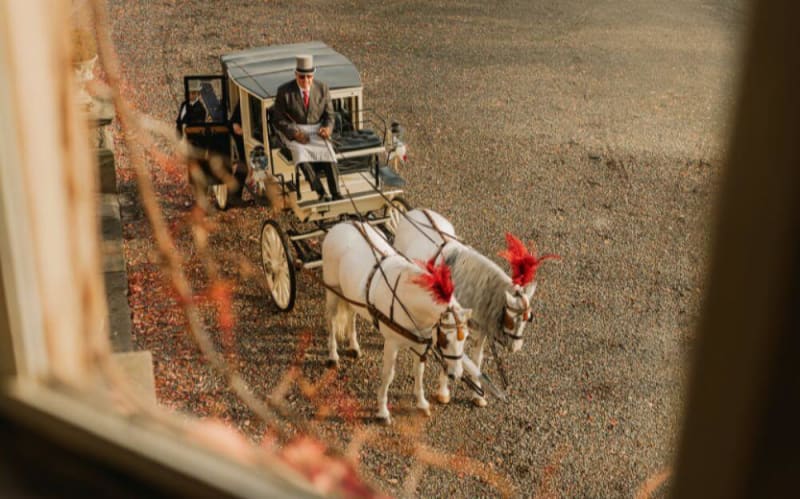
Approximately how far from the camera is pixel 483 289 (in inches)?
208

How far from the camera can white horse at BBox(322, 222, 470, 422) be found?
4.97 m

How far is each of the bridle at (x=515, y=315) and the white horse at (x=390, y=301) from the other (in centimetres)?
30

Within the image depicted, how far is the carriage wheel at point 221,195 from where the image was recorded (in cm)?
781

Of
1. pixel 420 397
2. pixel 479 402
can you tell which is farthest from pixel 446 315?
pixel 479 402

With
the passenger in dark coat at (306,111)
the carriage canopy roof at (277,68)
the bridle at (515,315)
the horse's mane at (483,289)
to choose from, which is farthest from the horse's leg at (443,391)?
the carriage canopy roof at (277,68)

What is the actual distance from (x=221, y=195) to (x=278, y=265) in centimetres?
165

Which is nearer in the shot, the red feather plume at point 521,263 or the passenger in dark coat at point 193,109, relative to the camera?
the red feather plume at point 521,263

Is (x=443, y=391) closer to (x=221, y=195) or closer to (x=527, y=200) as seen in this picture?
(x=221, y=195)

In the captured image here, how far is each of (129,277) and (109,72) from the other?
6.41m

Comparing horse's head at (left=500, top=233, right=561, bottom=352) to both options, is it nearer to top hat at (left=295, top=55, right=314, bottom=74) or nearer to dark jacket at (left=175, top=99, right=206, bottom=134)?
top hat at (left=295, top=55, right=314, bottom=74)

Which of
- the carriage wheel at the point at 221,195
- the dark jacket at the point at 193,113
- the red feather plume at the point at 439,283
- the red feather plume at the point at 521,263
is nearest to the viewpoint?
the red feather plume at the point at 439,283

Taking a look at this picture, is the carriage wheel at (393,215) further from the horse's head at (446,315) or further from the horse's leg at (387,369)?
the horse's head at (446,315)

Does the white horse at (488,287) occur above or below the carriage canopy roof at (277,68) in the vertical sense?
below

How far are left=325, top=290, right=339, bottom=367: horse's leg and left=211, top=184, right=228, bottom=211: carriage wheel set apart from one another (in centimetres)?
227
